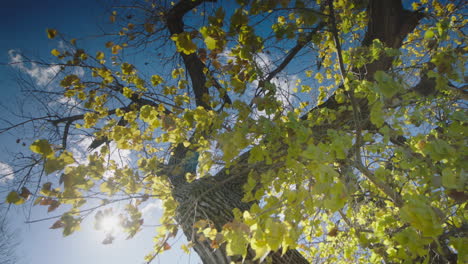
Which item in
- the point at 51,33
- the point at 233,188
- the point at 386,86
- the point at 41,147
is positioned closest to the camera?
the point at 386,86

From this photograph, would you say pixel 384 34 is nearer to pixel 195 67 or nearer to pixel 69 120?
pixel 195 67

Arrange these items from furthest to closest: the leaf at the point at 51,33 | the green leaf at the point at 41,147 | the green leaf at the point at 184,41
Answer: the leaf at the point at 51,33 → the green leaf at the point at 184,41 → the green leaf at the point at 41,147

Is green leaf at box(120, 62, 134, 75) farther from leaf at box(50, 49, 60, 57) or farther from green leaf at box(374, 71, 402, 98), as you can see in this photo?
green leaf at box(374, 71, 402, 98)

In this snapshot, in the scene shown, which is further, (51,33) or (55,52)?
(55,52)

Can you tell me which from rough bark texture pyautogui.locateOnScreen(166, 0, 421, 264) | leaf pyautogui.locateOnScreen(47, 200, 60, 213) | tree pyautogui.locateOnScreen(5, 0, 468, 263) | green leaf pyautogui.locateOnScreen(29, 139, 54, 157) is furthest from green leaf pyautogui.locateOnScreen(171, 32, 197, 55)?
leaf pyautogui.locateOnScreen(47, 200, 60, 213)

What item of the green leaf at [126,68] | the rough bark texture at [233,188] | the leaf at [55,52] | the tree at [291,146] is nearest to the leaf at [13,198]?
the tree at [291,146]

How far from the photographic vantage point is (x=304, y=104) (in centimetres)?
292

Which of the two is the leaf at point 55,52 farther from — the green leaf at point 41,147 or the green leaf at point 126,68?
the green leaf at point 41,147

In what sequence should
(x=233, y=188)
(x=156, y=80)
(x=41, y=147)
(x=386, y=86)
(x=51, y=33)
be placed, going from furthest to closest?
1. (x=156, y=80)
2. (x=233, y=188)
3. (x=51, y=33)
4. (x=41, y=147)
5. (x=386, y=86)

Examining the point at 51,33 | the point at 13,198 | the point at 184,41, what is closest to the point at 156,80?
the point at 51,33

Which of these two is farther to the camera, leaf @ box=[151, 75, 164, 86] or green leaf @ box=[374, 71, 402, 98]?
leaf @ box=[151, 75, 164, 86]

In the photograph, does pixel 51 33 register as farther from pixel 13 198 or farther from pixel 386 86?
pixel 386 86

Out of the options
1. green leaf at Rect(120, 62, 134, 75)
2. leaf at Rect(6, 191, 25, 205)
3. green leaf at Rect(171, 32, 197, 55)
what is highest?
green leaf at Rect(120, 62, 134, 75)

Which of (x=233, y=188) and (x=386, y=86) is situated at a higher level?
(x=233, y=188)
